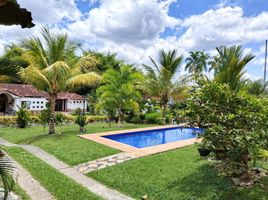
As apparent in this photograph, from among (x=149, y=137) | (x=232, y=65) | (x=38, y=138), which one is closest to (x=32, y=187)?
(x=232, y=65)

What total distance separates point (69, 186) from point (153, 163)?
309 cm

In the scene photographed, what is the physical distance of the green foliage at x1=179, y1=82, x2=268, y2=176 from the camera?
5.90 metres

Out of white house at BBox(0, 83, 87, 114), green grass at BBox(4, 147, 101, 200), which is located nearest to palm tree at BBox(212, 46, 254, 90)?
green grass at BBox(4, 147, 101, 200)

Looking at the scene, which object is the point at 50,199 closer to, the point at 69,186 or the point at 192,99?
the point at 69,186

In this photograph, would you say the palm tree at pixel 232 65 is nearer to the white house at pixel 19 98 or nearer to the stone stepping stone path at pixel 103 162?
the stone stepping stone path at pixel 103 162

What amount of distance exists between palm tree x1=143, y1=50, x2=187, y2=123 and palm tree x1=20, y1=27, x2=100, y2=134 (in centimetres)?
749

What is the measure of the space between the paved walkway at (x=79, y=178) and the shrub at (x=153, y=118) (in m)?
11.6

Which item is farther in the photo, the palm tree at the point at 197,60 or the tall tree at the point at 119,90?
the palm tree at the point at 197,60

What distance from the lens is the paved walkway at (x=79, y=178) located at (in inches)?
256

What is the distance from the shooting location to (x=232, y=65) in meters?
7.32

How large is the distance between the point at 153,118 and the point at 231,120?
1497 centimetres

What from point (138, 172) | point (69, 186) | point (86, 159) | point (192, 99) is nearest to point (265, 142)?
point (192, 99)

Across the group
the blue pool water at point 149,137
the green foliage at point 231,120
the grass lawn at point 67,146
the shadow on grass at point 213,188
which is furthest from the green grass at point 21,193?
the blue pool water at point 149,137

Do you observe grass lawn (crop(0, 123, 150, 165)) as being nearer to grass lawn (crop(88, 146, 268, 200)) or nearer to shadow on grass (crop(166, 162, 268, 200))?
grass lawn (crop(88, 146, 268, 200))
